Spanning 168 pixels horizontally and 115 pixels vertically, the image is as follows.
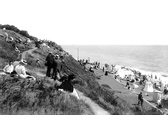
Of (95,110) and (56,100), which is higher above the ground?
(56,100)

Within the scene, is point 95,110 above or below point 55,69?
below

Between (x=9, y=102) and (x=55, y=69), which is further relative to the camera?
(x=55, y=69)

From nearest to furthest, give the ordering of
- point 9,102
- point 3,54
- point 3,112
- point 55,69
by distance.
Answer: point 3,112, point 9,102, point 55,69, point 3,54

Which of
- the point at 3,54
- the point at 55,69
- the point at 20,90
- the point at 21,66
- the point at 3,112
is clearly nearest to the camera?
the point at 3,112

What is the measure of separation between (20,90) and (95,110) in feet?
10.7

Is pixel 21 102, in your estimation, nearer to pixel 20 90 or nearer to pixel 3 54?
pixel 20 90

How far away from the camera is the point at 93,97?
8852 millimetres

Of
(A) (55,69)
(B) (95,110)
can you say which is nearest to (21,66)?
(A) (55,69)

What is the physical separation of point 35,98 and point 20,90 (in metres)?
0.67

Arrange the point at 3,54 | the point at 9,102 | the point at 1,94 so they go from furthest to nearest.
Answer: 1. the point at 3,54
2. the point at 1,94
3. the point at 9,102

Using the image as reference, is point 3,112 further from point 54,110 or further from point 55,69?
point 55,69

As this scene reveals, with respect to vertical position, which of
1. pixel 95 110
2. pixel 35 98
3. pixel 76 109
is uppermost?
pixel 35 98

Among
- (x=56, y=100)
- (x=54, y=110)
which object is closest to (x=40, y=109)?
(x=54, y=110)

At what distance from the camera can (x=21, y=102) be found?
5578 mm
